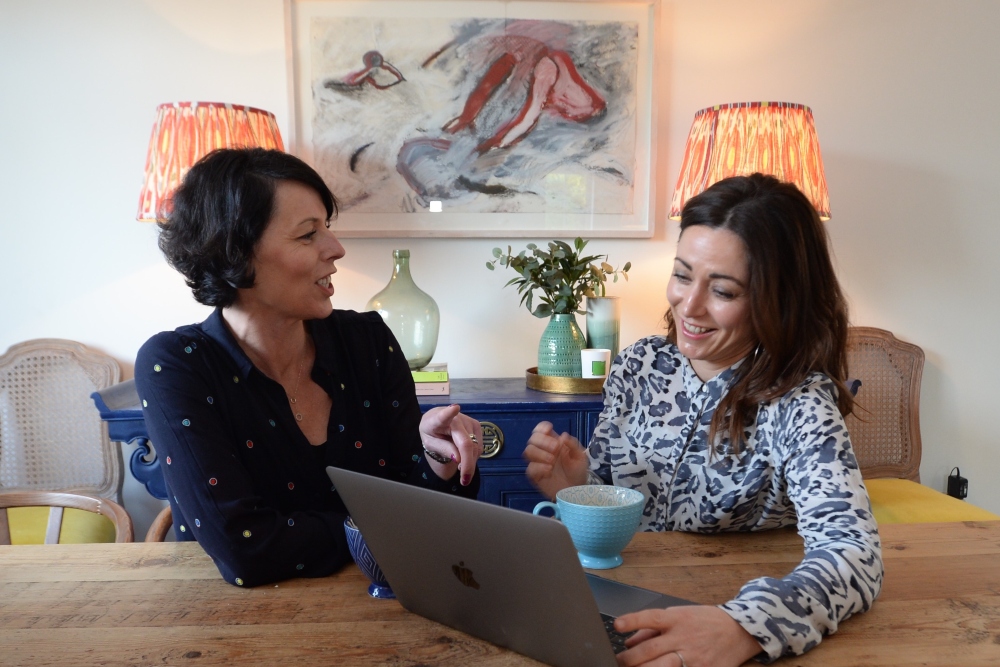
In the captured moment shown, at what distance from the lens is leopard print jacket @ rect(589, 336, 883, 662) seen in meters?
0.92

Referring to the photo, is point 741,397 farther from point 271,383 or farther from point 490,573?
point 271,383

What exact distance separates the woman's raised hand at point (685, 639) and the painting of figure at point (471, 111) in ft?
6.22

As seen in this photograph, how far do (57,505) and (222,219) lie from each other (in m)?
0.89

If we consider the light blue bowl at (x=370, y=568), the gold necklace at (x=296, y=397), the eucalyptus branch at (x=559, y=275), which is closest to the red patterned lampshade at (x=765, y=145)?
the eucalyptus branch at (x=559, y=275)

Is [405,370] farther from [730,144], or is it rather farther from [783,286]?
[730,144]

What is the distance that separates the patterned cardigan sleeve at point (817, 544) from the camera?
89 cm

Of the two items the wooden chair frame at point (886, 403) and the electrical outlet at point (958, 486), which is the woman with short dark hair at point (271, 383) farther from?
the electrical outlet at point (958, 486)

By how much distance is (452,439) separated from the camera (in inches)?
53.9

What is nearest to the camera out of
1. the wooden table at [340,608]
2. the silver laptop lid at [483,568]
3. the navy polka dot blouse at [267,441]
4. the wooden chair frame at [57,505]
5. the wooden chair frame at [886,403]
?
the silver laptop lid at [483,568]

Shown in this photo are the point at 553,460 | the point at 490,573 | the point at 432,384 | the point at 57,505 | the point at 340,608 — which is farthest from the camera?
the point at 432,384

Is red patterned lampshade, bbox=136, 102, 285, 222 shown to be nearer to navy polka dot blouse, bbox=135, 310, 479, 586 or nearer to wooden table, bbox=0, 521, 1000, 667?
navy polka dot blouse, bbox=135, 310, 479, 586

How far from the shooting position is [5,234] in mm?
2549

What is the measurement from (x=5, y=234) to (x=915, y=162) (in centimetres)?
299

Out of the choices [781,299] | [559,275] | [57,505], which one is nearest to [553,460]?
[781,299]
